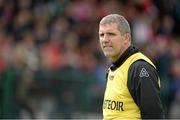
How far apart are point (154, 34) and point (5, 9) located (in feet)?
12.3

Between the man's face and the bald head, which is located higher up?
the bald head

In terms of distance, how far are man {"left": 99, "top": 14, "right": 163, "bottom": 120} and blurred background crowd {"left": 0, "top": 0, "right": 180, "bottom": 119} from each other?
21.2ft

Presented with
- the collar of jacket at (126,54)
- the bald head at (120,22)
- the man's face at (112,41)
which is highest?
the bald head at (120,22)

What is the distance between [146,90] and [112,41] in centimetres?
62

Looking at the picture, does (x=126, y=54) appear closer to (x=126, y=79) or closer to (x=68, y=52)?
(x=126, y=79)

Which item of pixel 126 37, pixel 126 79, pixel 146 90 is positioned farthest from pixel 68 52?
pixel 146 90

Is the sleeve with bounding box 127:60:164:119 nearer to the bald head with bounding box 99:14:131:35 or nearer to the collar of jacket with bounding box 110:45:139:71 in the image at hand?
the collar of jacket with bounding box 110:45:139:71

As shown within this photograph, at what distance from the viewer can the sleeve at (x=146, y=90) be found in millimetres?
5211

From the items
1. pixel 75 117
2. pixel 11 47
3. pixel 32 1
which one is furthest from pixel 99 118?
pixel 32 1

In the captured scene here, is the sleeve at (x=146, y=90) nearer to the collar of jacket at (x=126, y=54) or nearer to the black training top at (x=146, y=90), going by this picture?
the black training top at (x=146, y=90)

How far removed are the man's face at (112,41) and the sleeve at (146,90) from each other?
0.31 meters

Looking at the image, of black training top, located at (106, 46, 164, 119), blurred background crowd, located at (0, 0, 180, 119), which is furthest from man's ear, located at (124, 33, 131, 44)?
blurred background crowd, located at (0, 0, 180, 119)

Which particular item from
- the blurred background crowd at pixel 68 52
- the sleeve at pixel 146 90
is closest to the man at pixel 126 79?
the sleeve at pixel 146 90

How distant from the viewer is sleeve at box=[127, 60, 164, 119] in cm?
521
